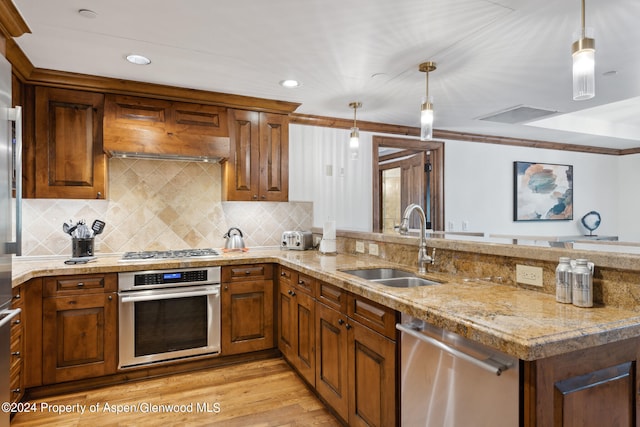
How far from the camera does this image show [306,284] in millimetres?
2574

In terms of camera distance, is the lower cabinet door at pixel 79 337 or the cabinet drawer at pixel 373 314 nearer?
the cabinet drawer at pixel 373 314

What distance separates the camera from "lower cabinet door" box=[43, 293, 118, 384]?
8.32ft

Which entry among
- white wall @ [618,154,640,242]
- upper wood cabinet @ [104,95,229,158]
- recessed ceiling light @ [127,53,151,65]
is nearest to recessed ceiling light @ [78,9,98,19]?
recessed ceiling light @ [127,53,151,65]

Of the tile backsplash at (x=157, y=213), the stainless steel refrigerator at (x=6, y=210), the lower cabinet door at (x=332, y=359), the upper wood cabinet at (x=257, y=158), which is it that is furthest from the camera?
the upper wood cabinet at (x=257, y=158)

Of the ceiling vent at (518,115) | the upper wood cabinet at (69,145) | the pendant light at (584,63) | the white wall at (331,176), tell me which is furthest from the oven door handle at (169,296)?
the ceiling vent at (518,115)

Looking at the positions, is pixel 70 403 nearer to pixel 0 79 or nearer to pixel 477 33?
pixel 0 79

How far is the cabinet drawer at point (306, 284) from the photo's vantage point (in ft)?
8.05

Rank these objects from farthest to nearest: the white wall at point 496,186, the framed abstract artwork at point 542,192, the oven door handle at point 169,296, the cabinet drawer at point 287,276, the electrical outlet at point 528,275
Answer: the framed abstract artwork at point 542,192 → the white wall at point 496,186 → the cabinet drawer at point 287,276 → the oven door handle at point 169,296 → the electrical outlet at point 528,275

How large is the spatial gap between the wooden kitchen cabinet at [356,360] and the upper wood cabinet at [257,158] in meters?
1.52

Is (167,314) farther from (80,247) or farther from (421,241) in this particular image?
(421,241)

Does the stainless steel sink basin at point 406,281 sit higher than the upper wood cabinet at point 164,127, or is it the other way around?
the upper wood cabinet at point 164,127

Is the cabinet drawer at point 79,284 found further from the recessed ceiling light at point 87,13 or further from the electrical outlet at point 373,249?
the electrical outlet at point 373,249

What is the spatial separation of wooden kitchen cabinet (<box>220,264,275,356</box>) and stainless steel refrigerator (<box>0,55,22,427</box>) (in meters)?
1.49

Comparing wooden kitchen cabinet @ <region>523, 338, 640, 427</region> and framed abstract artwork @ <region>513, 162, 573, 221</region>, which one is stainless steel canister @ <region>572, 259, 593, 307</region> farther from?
framed abstract artwork @ <region>513, 162, 573, 221</region>
